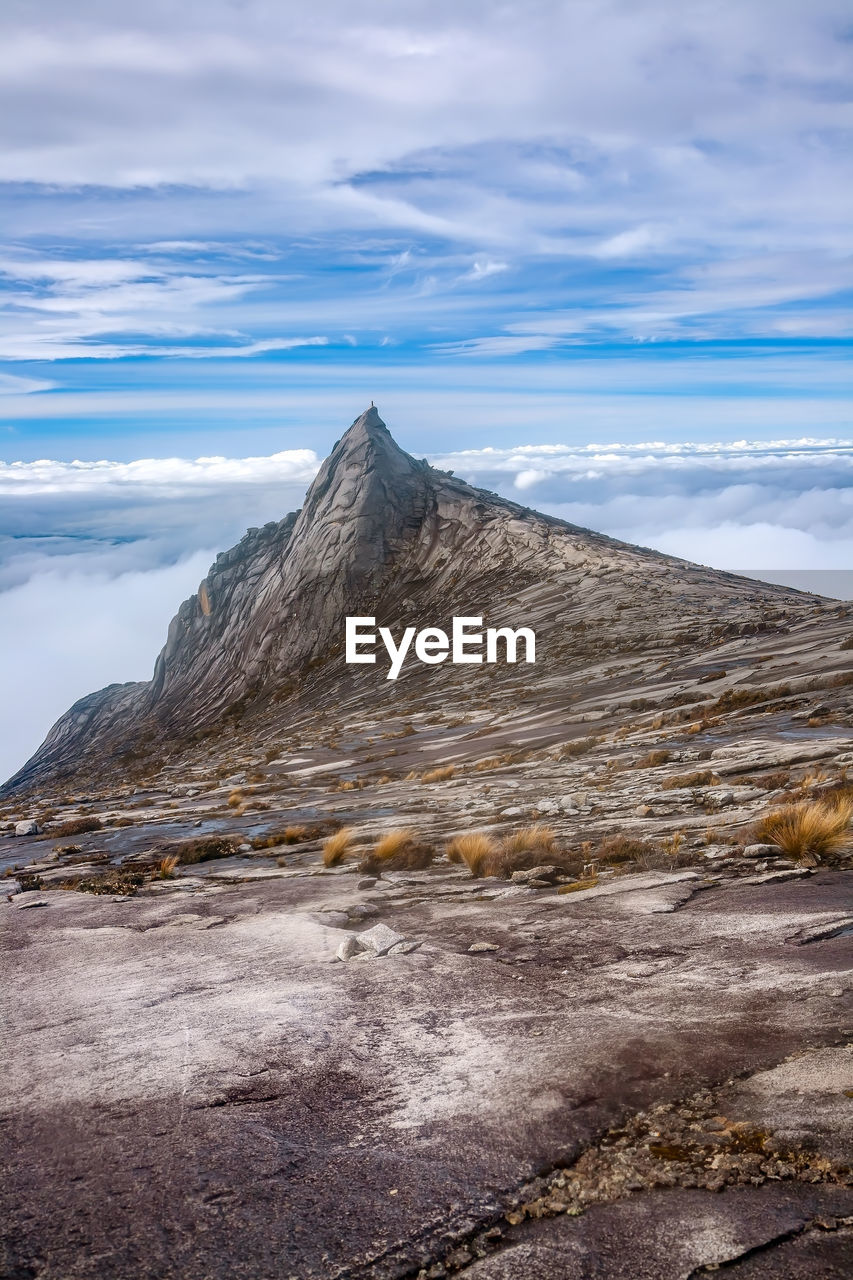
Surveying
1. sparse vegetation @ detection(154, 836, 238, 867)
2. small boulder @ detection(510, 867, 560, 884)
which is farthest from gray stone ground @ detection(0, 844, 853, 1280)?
sparse vegetation @ detection(154, 836, 238, 867)

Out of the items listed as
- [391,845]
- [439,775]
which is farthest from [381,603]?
[391,845]

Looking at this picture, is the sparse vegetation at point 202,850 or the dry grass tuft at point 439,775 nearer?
the sparse vegetation at point 202,850

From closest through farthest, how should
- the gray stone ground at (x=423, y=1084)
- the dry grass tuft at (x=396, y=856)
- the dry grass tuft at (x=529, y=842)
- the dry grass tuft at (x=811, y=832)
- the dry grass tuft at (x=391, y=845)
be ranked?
the gray stone ground at (x=423, y=1084) < the dry grass tuft at (x=811, y=832) < the dry grass tuft at (x=529, y=842) < the dry grass tuft at (x=396, y=856) < the dry grass tuft at (x=391, y=845)

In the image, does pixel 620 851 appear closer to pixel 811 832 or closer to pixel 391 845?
pixel 811 832

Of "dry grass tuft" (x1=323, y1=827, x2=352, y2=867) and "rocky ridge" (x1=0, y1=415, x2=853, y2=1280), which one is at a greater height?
"rocky ridge" (x1=0, y1=415, x2=853, y2=1280)

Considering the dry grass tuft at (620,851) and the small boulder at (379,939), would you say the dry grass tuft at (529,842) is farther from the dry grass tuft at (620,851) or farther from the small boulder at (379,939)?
the small boulder at (379,939)

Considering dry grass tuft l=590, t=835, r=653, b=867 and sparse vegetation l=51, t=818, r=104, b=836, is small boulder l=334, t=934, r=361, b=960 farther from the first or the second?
sparse vegetation l=51, t=818, r=104, b=836

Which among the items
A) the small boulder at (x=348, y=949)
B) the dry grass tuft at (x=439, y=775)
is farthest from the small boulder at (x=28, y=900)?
the dry grass tuft at (x=439, y=775)
